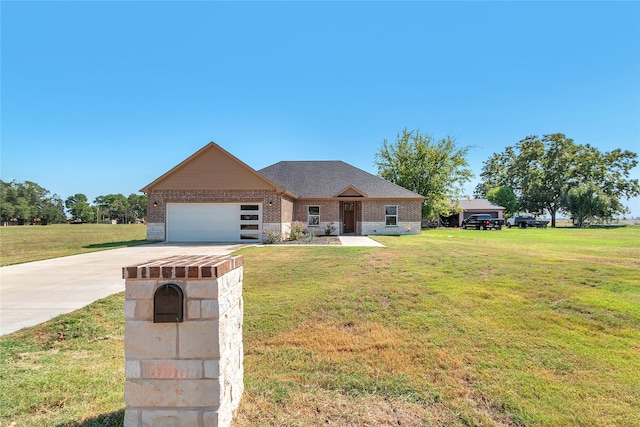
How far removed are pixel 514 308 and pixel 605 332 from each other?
1098mm

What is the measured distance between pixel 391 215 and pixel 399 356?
58.2 feet

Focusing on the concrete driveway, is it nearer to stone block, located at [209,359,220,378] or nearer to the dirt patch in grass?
stone block, located at [209,359,220,378]

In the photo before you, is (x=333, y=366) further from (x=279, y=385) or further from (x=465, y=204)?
(x=465, y=204)

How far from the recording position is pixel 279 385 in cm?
309

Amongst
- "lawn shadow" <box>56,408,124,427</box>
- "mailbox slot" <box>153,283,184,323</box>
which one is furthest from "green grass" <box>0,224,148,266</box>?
"mailbox slot" <box>153,283,184,323</box>

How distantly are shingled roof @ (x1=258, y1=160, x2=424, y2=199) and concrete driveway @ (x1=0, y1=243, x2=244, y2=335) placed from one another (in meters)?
12.3

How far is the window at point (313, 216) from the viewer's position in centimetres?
2034

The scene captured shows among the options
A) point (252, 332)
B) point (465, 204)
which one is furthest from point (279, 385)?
point (465, 204)

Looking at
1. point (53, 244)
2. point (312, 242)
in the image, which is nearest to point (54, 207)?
point (53, 244)

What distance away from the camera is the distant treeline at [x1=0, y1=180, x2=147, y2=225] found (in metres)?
59.2

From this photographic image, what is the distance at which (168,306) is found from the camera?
2.25 m

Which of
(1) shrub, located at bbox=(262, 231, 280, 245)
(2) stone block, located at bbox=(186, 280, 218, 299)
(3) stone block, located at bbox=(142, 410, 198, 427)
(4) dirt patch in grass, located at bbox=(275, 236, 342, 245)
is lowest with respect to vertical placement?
(3) stone block, located at bbox=(142, 410, 198, 427)

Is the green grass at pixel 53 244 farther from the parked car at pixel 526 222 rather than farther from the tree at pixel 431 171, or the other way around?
the parked car at pixel 526 222

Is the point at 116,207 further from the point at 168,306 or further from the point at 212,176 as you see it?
the point at 168,306
